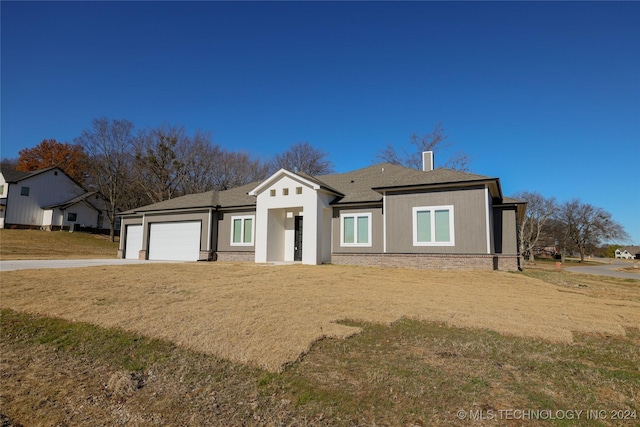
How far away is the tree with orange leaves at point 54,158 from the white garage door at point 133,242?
→ 29.6 meters

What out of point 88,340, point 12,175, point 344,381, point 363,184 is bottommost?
point 88,340

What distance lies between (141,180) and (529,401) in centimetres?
3813

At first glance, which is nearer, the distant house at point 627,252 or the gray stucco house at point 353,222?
the gray stucco house at point 353,222

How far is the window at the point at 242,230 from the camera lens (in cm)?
1811

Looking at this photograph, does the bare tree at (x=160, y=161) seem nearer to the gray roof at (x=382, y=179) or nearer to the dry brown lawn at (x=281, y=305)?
the gray roof at (x=382, y=179)

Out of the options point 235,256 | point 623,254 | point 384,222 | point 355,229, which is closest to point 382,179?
point 355,229

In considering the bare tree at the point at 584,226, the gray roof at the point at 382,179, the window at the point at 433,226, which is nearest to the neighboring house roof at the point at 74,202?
the gray roof at the point at 382,179

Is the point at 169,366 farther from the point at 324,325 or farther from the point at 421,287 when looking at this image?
the point at 421,287

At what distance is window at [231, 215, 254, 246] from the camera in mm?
18109

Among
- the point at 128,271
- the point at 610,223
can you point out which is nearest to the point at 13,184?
the point at 128,271

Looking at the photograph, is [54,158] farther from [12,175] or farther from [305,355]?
[305,355]

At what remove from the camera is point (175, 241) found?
2033 cm

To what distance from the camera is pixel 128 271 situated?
36.2 feet

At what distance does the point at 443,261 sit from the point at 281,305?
8675mm
